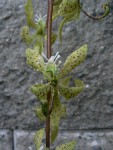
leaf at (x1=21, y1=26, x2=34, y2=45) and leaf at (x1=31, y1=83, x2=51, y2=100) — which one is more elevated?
leaf at (x1=21, y1=26, x2=34, y2=45)

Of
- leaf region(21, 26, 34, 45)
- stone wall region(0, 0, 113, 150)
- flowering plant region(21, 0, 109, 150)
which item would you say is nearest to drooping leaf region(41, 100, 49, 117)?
flowering plant region(21, 0, 109, 150)

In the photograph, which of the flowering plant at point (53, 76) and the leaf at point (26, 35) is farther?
the leaf at point (26, 35)

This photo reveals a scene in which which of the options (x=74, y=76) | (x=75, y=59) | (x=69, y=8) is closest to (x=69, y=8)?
(x=69, y=8)

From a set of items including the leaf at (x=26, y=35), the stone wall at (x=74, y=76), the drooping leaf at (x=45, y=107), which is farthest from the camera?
the stone wall at (x=74, y=76)

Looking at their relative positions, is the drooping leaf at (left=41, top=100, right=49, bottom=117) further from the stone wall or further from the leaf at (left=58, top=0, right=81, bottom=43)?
the stone wall

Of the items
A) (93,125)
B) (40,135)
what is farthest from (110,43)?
(40,135)

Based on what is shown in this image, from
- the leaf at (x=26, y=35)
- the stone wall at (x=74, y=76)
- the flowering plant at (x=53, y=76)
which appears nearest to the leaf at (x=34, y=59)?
the flowering plant at (x=53, y=76)

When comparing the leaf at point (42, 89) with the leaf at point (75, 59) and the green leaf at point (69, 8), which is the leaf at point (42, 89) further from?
the green leaf at point (69, 8)

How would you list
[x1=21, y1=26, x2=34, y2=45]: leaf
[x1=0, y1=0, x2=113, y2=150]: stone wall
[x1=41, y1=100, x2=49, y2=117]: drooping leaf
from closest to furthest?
1. [x1=41, y1=100, x2=49, y2=117]: drooping leaf
2. [x1=21, y1=26, x2=34, y2=45]: leaf
3. [x1=0, y1=0, x2=113, y2=150]: stone wall

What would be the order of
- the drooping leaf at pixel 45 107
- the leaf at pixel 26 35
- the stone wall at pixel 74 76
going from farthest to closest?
1. the stone wall at pixel 74 76
2. the leaf at pixel 26 35
3. the drooping leaf at pixel 45 107
